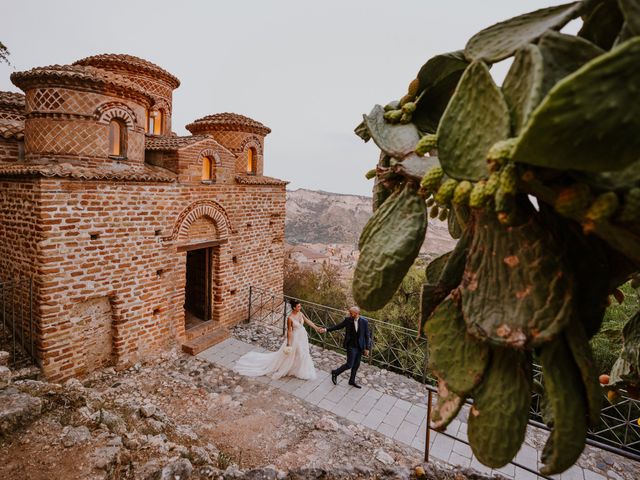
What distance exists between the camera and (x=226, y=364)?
7.51 m

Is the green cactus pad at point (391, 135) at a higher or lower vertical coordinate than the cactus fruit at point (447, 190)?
higher

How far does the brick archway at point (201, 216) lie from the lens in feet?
25.7

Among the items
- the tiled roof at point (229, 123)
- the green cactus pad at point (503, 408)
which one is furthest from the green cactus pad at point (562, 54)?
the tiled roof at point (229, 123)

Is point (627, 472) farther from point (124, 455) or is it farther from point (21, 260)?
point (21, 260)

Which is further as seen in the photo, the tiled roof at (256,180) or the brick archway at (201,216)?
the tiled roof at (256,180)

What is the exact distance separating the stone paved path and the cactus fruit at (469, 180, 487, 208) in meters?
5.16

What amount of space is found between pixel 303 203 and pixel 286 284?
69.2 feet

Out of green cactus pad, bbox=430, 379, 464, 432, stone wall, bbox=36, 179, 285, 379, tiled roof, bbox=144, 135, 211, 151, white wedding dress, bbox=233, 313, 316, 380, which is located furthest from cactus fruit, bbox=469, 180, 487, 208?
tiled roof, bbox=144, 135, 211, 151

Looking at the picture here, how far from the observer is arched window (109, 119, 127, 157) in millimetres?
6914

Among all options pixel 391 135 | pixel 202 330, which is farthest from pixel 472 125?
pixel 202 330

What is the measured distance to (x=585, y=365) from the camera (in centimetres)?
93

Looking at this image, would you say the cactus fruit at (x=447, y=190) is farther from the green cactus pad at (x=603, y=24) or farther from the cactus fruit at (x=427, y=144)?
the green cactus pad at (x=603, y=24)

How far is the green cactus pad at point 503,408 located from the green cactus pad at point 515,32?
0.84 meters

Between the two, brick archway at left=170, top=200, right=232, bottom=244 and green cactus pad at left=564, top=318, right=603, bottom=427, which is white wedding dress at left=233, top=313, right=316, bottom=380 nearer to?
brick archway at left=170, top=200, right=232, bottom=244
